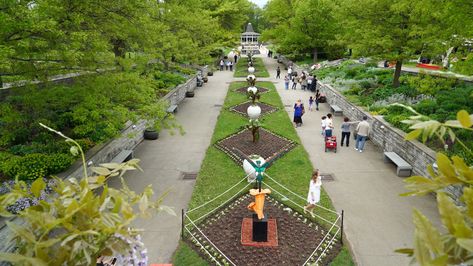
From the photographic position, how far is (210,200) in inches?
408

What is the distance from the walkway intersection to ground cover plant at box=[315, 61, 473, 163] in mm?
1930

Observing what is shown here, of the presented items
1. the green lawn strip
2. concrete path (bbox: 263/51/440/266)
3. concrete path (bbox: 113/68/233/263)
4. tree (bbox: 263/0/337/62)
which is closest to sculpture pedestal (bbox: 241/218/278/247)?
the green lawn strip

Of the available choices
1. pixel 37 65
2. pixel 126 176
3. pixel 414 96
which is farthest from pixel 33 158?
pixel 414 96

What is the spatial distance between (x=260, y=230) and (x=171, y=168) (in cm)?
579

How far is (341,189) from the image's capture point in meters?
11.3

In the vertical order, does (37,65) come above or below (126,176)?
above

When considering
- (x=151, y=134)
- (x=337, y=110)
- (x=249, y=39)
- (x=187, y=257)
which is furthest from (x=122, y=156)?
(x=249, y=39)

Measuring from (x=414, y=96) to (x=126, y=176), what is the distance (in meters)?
15.1

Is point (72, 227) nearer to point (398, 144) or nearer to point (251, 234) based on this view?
point (251, 234)

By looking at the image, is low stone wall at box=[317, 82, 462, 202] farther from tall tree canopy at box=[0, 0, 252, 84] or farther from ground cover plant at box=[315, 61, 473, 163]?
tall tree canopy at box=[0, 0, 252, 84]

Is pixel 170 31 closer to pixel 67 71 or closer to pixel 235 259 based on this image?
pixel 67 71

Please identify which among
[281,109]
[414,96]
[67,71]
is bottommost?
[281,109]

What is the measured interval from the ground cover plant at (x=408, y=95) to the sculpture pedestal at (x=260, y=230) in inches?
248

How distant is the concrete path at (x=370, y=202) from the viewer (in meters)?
8.29
